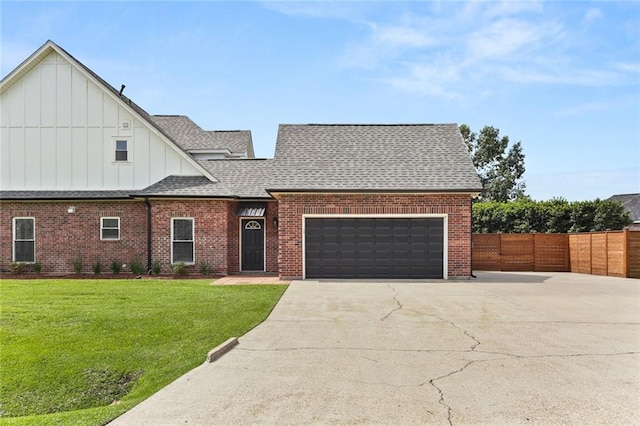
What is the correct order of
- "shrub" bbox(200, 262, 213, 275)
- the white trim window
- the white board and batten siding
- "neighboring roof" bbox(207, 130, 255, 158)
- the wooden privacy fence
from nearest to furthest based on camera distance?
"shrub" bbox(200, 262, 213, 275)
the white board and batten siding
the white trim window
the wooden privacy fence
"neighboring roof" bbox(207, 130, 255, 158)

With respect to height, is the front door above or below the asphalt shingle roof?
below

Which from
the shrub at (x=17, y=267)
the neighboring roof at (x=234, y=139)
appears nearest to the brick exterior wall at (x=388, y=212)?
the shrub at (x=17, y=267)

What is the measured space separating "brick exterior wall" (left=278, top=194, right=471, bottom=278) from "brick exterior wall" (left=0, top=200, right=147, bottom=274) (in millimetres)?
5783

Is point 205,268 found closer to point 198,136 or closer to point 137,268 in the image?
point 137,268

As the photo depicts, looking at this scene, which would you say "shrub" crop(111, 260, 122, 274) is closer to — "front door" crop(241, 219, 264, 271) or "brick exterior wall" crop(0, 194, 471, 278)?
"brick exterior wall" crop(0, 194, 471, 278)

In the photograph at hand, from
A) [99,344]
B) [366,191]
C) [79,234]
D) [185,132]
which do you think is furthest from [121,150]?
[99,344]

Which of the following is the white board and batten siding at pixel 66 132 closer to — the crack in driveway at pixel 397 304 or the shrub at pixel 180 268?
the shrub at pixel 180 268

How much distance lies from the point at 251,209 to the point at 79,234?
6696mm

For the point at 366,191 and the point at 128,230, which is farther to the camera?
the point at 128,230

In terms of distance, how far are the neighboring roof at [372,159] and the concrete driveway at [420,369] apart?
20.7ft

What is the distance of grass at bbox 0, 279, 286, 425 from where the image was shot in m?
6.19

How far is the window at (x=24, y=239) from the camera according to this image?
1881 centimetres

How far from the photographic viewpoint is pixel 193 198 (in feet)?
60.1

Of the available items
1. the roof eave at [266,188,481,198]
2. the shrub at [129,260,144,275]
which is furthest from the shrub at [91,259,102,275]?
the roof eave at [266,188,481,198]
